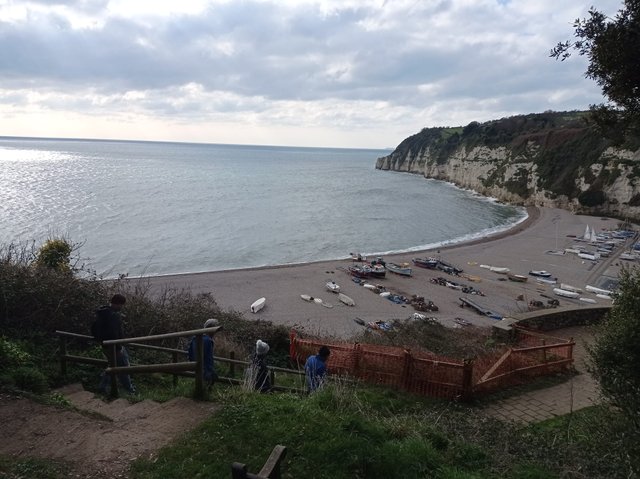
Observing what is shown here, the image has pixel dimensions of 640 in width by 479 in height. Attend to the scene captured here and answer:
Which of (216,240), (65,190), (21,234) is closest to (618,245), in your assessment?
(216,240)

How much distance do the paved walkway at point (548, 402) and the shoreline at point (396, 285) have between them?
33.6ft

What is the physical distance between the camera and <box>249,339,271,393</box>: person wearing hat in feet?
24.5

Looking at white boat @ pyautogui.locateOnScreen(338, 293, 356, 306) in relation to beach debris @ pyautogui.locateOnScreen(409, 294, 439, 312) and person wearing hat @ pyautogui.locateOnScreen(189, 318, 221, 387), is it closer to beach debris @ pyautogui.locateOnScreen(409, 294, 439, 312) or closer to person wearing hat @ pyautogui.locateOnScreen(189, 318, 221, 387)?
beach debris @ pyautogui.locateOnScreen(409, 294, 439, 312)

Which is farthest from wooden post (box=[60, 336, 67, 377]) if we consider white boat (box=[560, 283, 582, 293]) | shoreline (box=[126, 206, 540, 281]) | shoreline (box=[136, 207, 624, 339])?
white boat (box=[560, 283, 582, 293])

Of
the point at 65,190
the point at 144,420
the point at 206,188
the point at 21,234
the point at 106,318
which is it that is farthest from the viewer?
the point at 206,188

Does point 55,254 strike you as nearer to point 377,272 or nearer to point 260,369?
point 260,369

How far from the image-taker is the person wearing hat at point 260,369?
7.47 m

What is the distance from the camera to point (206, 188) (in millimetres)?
95938

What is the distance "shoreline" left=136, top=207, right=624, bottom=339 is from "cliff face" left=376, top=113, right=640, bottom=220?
494 inches

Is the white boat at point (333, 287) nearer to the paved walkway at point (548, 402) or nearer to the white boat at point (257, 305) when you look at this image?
the white boat at point (257, 305)

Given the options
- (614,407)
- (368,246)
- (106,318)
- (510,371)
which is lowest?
(368,246)

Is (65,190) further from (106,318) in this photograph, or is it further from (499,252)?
(106,318)

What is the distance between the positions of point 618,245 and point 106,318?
172 feet

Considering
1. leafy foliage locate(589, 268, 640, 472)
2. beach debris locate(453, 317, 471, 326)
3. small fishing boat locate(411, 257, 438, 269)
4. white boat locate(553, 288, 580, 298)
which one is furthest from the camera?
small fishing boat locate(411, 257, 438, 269)
